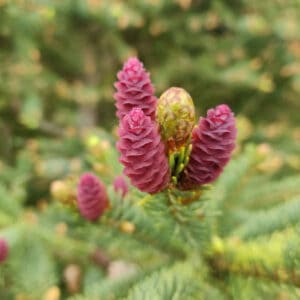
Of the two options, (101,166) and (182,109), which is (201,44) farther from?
(182,109)

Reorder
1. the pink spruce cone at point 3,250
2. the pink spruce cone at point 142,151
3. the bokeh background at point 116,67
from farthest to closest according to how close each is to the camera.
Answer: the bokeh background at point 116,67
the pink spruce cone at point 3,250
the pink spruce cone at point 142,151

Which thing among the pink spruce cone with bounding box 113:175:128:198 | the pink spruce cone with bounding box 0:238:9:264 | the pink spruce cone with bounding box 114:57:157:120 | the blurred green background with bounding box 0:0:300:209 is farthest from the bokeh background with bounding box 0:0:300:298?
the pink spruce cone with bounding box 114:57:157:120

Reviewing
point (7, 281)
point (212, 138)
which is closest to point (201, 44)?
point (7, 281)

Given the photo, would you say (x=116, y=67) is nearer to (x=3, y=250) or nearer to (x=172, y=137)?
(x=3, y=250)

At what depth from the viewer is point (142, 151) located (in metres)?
0.41

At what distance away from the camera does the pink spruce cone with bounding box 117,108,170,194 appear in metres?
0.40

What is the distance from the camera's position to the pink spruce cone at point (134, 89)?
1.45ft

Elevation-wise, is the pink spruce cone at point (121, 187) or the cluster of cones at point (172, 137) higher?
the cluster of cones at point (172, 137)

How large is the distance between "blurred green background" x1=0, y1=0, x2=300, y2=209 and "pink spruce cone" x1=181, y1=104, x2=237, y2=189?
37.1 inches

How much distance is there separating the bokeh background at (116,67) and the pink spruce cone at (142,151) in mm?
957

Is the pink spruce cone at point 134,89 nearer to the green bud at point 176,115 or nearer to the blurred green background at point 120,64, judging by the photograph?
the green bud at point 176,115

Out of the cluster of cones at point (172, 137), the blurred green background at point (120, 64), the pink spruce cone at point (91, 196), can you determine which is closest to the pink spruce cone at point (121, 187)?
the pink spruce cone at point (91, 196)

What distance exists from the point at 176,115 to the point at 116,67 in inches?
60.0

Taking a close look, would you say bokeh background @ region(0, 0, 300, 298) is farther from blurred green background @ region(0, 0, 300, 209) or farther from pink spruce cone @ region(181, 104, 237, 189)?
pink spruce cone @ region(181, 104, 237, 189)
